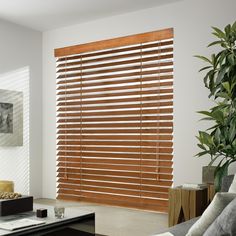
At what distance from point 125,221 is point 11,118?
2077mm

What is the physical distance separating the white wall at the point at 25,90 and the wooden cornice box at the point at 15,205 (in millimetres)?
2086

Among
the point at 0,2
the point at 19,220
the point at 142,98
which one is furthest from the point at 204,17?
the point at 19,220

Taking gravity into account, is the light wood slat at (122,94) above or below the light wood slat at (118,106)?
above

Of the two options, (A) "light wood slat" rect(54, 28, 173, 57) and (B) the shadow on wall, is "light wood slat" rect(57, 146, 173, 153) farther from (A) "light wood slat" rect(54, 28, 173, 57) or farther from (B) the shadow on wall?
(A) "light wood slat" rect(54, 28, 173, 57)

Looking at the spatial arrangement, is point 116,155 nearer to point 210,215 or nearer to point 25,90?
point 25,90

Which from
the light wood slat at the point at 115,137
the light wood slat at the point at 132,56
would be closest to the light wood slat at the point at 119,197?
the light wood slat at the point at 115,137

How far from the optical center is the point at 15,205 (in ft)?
10.0

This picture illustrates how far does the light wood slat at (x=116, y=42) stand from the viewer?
4621mm

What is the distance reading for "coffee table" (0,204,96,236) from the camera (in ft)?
8.61

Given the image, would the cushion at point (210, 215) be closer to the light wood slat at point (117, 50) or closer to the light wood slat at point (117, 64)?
the light wood slat at point (117, 64)

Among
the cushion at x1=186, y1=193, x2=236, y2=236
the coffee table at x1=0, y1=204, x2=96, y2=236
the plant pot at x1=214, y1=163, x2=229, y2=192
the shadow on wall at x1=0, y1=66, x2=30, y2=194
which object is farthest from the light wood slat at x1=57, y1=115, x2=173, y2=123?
the cushion at x1=186, y1=193, x2=236, y2=236

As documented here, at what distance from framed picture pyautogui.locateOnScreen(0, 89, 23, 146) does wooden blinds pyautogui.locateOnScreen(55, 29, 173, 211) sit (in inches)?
21.6

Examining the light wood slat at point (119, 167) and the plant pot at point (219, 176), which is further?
the light wood slat at point (119, 167)

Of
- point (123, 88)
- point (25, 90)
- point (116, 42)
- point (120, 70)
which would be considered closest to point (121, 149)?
point (123, 88)
